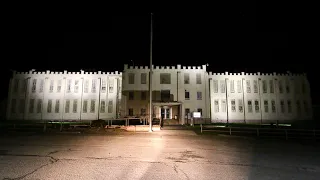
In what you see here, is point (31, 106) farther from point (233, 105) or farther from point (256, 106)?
point (256, 106)

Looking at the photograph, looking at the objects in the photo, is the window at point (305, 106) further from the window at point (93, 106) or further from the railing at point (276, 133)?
the window at point (93, 106)

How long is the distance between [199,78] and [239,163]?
2845cm

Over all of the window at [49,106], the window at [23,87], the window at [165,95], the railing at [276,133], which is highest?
the window at [23,87]

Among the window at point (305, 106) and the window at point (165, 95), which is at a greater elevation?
the window at point (165, 95)

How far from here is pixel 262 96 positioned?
122 ft

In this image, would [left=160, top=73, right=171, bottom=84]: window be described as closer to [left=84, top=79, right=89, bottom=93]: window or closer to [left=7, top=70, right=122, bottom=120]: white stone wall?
[left=7, top=70, right=122, bottom=120]: white stone wall

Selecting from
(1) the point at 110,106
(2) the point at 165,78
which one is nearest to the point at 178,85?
(2) the point at 165,78

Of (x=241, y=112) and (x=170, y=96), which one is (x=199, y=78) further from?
(x=241, y=112)

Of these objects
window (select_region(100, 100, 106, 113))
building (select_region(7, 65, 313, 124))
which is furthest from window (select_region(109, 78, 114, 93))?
window (select_region(100, 100, 106, 113))

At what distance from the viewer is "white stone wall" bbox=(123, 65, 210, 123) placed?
34.4 metres

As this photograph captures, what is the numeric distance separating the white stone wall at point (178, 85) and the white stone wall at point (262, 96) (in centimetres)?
271

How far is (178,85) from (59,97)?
68.6ft

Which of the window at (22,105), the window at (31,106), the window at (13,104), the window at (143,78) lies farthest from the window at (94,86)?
the window at (13,104)

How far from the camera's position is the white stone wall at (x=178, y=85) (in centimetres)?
3438
